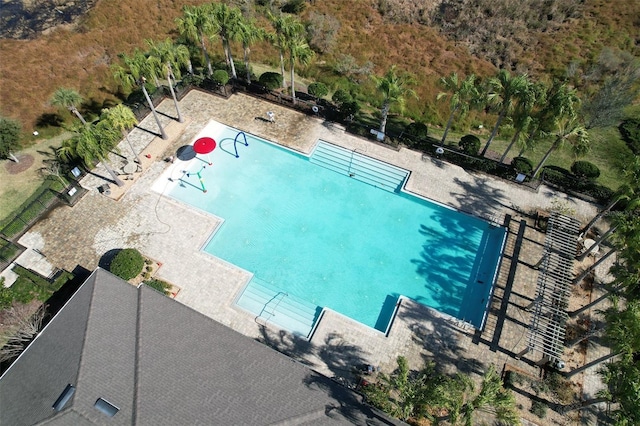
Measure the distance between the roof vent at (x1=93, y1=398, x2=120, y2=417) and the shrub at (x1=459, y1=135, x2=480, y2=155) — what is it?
3351 cm

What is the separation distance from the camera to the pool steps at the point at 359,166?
3650cm

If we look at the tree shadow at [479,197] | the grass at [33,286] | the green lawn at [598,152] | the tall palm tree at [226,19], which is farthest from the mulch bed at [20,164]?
the tree shadow at [479,197]

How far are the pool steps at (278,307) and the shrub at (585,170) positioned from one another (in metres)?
26.6

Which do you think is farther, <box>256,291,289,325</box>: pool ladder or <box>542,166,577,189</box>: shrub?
<box>542,166,577,189</box>: shrub

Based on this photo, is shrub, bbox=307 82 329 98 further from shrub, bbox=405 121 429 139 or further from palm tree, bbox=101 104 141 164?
palm tree, bbox=101 104 141 164

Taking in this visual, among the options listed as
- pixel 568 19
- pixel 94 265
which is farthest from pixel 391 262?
pixel 568 19

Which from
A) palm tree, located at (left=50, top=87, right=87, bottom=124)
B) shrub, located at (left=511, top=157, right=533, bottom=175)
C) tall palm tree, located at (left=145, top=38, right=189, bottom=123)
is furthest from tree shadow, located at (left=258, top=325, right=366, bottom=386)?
tall palm tree, located at (left=145, top=38, right=189, bottom=123)

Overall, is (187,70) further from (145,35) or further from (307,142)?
(307,142)

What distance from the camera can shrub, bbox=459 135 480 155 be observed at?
36.7 meters

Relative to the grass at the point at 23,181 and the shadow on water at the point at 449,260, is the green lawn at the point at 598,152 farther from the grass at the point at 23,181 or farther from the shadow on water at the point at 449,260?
the grass at the point at 23,181

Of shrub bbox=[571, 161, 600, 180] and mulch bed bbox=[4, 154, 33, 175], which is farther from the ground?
shrub bbox=[571, 161, 600, 180]

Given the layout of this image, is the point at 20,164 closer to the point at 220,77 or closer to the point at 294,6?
the point at 220,77

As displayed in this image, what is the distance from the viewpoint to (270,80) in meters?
41.8

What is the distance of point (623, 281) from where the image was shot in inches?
925
